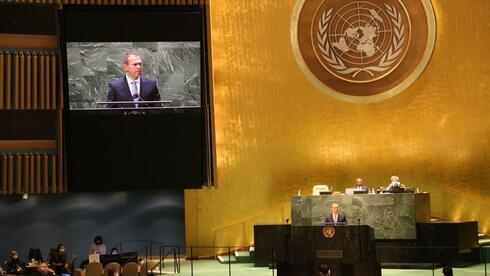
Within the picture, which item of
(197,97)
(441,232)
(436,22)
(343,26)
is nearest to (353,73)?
(343,26)

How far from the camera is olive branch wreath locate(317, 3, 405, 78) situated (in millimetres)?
16891

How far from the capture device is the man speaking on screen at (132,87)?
16188mm

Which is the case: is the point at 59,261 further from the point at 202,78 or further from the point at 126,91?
the point at 202,78

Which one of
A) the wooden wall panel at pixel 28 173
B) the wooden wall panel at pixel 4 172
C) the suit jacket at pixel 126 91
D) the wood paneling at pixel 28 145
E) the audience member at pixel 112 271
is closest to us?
the audience member at pixel 112 271

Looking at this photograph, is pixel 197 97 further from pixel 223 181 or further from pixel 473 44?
pixel 473 44

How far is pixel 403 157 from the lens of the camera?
54.4 feet

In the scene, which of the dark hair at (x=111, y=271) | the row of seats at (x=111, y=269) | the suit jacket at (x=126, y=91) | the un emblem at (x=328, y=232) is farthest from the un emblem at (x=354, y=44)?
the dark hair at (x=111, y=271)

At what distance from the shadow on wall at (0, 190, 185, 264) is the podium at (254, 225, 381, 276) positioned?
5578 mm

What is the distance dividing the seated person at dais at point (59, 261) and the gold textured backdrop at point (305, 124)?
12.0 feet

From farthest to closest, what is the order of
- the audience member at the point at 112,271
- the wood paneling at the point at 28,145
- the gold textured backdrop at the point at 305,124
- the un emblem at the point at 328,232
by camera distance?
the wood paneling at the point at 28,145
the gold textured backdrop at the point at 305,124
the un emblem at the point at 328,232
the audience member at the point at 112,271

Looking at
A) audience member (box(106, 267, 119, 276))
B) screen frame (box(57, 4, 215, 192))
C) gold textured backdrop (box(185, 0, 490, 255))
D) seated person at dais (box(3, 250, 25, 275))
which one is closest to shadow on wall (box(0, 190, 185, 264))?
gold textured backdrop (box(185, 0, 490, 255))

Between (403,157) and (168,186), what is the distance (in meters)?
5.40

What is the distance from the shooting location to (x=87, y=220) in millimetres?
17312

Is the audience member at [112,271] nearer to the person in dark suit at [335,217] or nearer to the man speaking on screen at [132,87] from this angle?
the person in dark suit at [335,217]
